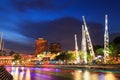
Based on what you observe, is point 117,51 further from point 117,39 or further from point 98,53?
point 98,53

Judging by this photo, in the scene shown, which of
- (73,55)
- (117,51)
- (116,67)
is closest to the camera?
(116,67)

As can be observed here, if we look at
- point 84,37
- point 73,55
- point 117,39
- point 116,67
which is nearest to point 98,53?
point 117,39

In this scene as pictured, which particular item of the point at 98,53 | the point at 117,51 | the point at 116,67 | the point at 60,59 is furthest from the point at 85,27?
the point at 60,59

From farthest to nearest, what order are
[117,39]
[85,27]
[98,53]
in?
[98,53] < [117,39] < [85,27]

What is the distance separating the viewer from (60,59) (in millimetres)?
196250

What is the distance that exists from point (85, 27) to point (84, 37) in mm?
3388

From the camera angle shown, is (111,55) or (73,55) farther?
(73,55)

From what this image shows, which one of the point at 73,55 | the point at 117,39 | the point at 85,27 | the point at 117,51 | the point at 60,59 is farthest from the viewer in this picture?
the point at 60,59

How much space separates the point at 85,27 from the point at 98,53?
190 ft

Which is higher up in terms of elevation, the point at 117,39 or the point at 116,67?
the point at 117,39

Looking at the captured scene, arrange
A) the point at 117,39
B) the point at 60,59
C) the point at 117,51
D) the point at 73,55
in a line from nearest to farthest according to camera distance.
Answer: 1. the point at 117,51
2. the point at 117,39
3. the point at 73,55
4. the point at 60,59

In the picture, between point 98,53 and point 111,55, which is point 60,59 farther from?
point 111,55

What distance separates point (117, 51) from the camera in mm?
108125

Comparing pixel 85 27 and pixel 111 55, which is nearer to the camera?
pixel 85 27
